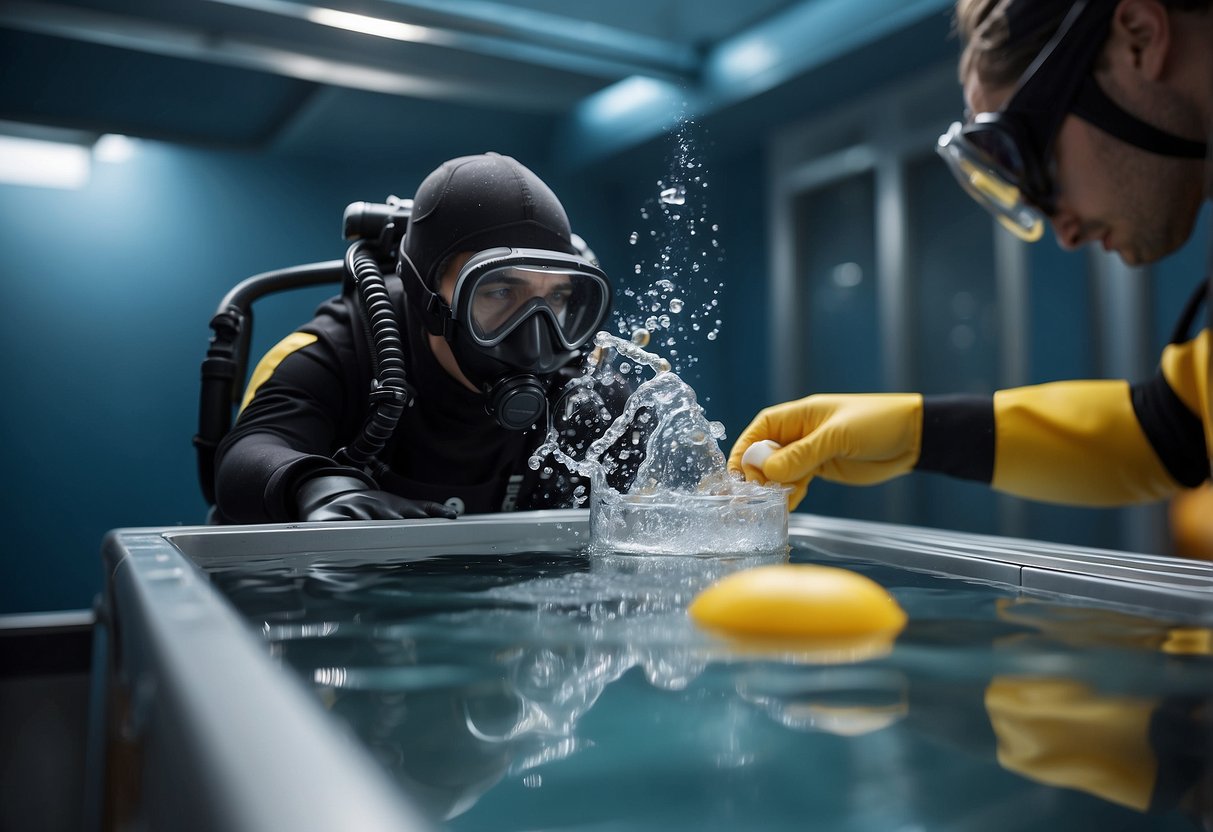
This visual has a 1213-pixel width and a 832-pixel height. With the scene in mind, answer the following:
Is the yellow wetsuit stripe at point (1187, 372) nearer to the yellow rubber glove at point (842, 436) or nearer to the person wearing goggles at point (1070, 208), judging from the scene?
the person wearing goggles at point (1070, 208)

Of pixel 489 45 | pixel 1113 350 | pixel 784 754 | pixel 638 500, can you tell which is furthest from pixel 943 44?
pixel 784 754

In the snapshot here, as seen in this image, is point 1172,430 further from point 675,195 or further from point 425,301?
point 425,301

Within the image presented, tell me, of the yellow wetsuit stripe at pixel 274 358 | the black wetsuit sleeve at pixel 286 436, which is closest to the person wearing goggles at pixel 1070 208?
the black wetsuit sleeve at pixel 286 436

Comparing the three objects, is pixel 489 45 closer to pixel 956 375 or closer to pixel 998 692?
pixel 956 375

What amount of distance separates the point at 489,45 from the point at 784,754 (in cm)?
357

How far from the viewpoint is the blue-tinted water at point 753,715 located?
→ 1.07 feet

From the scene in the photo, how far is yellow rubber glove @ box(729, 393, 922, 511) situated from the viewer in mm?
1276

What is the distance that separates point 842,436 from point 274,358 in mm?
947

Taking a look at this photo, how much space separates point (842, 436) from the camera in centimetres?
130

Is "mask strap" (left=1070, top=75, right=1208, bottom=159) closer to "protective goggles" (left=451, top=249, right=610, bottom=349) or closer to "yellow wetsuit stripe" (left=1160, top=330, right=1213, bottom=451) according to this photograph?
"yellow wetsuit stripe" (left=1160, top=330, right=1213, bottom=451)

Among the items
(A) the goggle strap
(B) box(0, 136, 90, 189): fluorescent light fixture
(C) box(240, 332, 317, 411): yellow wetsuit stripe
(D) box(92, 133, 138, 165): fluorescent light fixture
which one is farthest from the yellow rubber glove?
(B) box(0, 136, 90, 189): fluorescent light fixture

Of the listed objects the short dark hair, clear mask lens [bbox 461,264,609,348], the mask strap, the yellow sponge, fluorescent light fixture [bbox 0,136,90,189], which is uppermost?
fluorescent light fixture [bbox 0,136,90,189]

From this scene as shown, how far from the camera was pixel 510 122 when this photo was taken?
396 centimetres

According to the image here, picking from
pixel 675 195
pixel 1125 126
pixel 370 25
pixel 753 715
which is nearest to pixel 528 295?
pixel 675 195
